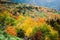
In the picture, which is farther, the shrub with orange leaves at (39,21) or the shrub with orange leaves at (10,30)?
the shrub with orange leaves at (39,21)

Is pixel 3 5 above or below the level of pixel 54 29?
above

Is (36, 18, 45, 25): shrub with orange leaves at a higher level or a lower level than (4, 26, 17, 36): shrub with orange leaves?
higher

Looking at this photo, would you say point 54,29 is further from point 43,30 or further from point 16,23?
point 16,23

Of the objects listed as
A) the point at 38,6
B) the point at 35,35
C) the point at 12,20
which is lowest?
the point at 35,35

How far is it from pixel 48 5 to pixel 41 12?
0.41 meters

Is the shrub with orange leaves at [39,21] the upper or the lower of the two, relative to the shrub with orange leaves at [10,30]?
upper

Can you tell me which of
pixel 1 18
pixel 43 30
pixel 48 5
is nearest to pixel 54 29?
pixel 43 30

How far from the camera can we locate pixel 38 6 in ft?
27.1

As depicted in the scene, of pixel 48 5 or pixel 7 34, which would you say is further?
pixel 48 5

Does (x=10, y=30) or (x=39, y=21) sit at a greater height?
(x=39, y=21)

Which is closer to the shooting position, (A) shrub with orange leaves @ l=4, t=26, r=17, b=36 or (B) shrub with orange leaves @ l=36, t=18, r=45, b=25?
(A) shrub with orange leaves @ l=4, t=26, r=17, b=36

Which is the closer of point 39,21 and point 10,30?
point 10,30

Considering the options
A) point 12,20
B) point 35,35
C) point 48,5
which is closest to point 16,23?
point 12,20

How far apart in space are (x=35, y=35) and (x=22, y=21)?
78cm
